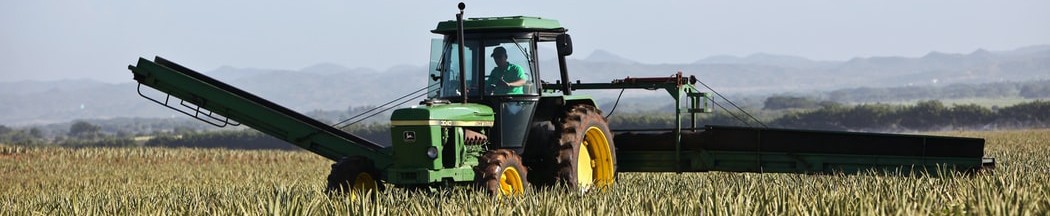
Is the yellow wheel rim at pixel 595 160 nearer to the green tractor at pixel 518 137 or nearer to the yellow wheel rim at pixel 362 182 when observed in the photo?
the green tractor at pixel 518 137

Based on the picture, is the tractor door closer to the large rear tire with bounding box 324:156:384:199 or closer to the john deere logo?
the john deere logo

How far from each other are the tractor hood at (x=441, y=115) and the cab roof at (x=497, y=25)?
2.57 ft

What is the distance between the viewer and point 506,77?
39.2ft

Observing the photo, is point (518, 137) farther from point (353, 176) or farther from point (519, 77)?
point (353, 176)

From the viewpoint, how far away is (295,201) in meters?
8.10

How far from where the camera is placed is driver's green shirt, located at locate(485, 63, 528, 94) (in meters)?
11.9

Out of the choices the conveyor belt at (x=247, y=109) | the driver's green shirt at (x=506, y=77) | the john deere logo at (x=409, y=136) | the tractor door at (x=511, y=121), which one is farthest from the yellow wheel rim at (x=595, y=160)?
the john deere logo at (x=409, y=136)

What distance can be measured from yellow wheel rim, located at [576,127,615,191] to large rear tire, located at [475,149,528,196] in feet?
4.79

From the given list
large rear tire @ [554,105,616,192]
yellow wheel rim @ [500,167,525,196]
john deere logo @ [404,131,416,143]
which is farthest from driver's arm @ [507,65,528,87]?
john deere logo @ [404,131,416,143]

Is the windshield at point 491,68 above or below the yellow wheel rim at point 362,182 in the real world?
above

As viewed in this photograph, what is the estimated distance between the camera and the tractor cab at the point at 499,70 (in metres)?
11.9

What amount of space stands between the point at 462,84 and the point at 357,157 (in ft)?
3.38

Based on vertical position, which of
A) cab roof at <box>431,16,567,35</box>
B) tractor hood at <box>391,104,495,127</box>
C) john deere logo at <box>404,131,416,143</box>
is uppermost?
cab roof at <box>431,16,567,35</box>

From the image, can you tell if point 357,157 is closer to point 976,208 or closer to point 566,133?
point 566,133
